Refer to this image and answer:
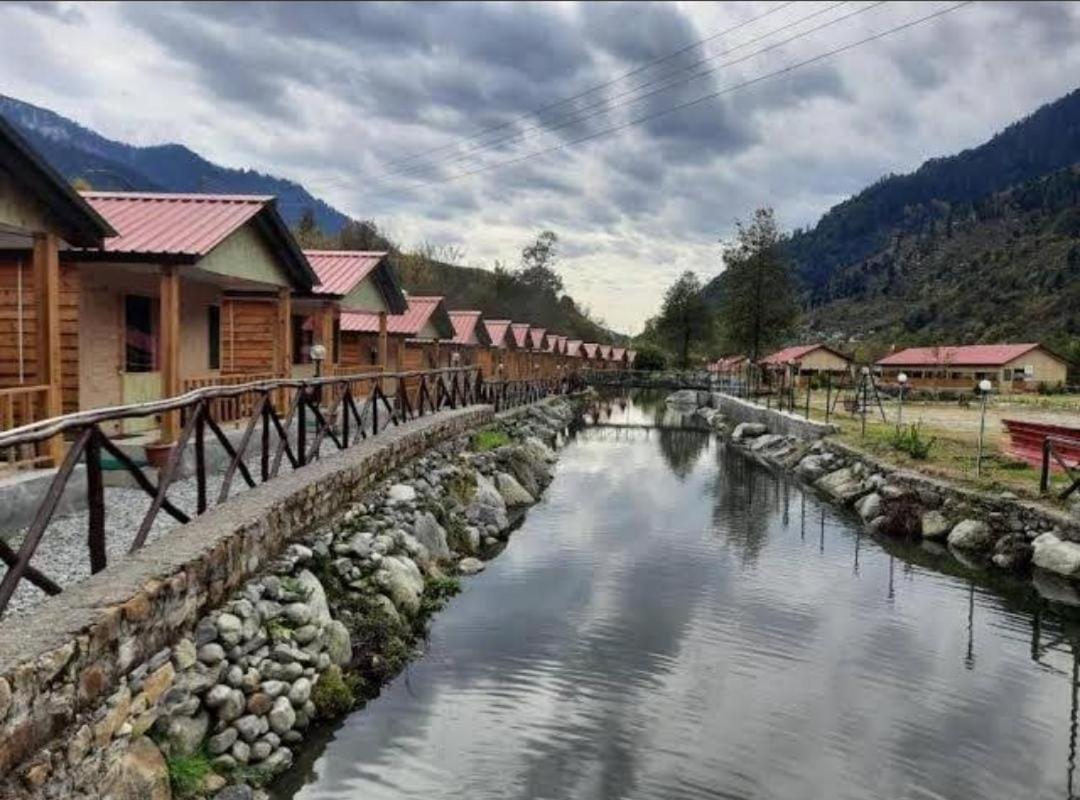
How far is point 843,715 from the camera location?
806cm

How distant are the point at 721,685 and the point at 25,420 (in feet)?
26.6

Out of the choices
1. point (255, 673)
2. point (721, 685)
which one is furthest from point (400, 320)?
point (255, 673)

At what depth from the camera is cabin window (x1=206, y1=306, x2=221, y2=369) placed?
16266 millimetres

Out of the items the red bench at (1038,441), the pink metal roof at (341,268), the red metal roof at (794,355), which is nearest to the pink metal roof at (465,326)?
the pink metal roof at (341,268)

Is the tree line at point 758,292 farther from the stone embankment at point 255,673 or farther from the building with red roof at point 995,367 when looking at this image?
the stone embankment at point 255,673

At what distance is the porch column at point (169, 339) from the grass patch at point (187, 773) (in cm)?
656

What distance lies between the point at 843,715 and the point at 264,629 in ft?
17.9

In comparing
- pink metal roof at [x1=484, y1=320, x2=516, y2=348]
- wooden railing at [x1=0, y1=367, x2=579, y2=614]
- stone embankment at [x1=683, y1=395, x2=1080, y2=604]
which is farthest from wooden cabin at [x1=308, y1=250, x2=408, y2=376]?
pink metal roof at [x1=484, y1=320, x2=516, y2=348]

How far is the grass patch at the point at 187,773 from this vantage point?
17.6 ft

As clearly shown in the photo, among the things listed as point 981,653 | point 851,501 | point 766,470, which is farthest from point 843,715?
point 766,470

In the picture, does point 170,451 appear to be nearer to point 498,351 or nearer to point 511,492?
point 511,492

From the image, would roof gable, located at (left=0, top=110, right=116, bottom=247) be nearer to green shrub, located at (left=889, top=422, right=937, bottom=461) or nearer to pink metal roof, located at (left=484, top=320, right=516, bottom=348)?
green shrub, located at (left=889, top=422, right=937, bottom=461)

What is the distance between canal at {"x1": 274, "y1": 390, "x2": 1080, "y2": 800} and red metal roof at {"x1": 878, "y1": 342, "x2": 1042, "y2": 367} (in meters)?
53.8

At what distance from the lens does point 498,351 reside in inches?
1729
